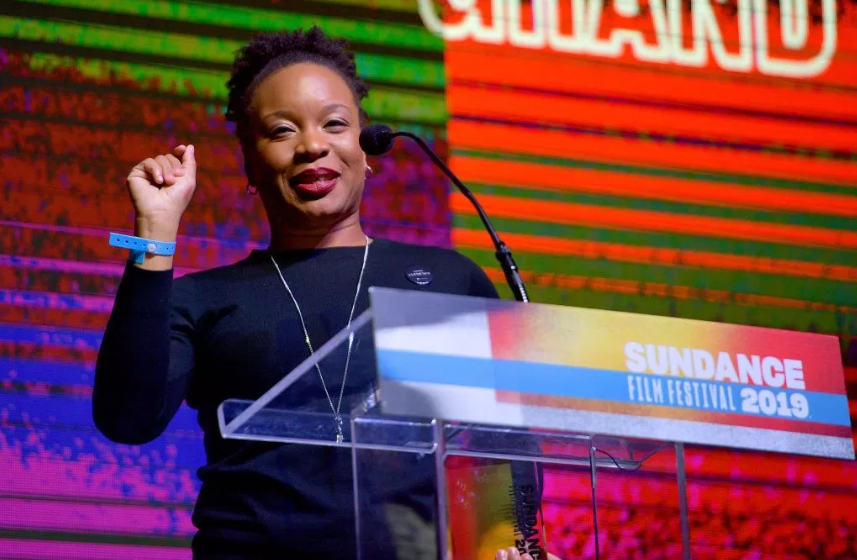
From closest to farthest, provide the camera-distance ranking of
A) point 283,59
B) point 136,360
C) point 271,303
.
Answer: point 136,360
point 271,303
point 283,59

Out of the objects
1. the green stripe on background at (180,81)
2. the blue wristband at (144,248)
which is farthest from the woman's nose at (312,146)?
the green stripe on background at (180,81)

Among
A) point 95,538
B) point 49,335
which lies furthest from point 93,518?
point 49,335

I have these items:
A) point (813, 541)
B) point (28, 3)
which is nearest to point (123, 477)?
point (28, 3)

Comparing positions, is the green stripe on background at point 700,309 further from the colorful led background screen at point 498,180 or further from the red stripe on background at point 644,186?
the red stripe on background at point 644,186

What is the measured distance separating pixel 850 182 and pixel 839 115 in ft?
0.63

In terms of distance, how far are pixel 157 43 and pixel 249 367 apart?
1.22 m

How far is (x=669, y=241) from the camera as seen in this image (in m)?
3.29

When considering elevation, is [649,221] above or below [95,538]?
above

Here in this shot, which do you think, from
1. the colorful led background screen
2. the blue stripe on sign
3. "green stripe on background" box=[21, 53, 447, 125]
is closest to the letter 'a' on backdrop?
the blue stripe on sign

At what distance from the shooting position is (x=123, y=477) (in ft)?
8.93

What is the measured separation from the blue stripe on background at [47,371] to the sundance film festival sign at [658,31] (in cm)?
120

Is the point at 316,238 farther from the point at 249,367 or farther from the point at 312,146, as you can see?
the point at 249,367

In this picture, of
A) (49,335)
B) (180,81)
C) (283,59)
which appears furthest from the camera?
(180,81)

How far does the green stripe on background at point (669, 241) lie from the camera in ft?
10.5
